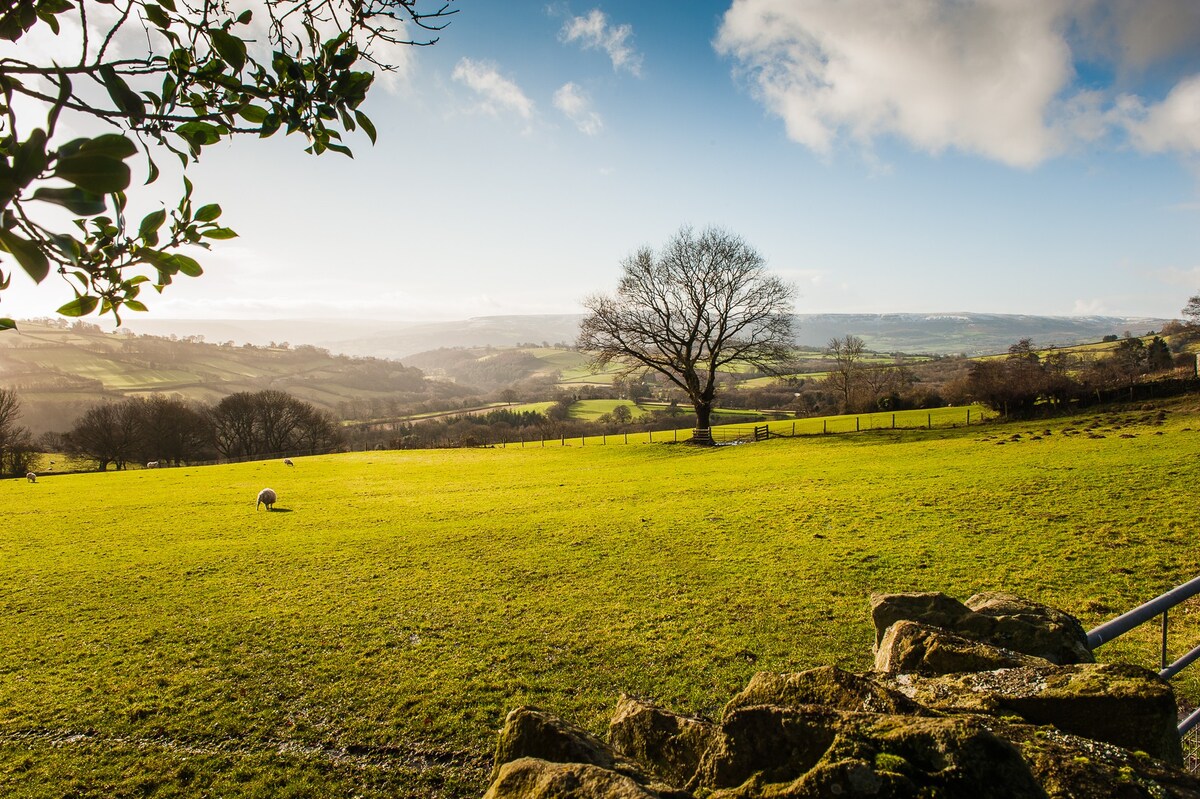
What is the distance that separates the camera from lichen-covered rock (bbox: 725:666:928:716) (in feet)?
8.09

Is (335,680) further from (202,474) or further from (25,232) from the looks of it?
(202,474)

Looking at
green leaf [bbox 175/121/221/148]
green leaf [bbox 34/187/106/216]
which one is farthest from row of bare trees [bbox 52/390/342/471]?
green leaf [bbox 34/187/106/216]

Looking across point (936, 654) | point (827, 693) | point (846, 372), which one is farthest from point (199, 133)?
point (846, 372)

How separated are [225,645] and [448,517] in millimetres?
10042

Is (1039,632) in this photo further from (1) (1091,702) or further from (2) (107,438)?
(2) (107,438)

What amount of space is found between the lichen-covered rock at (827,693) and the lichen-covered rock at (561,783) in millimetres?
745

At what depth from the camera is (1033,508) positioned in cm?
1388

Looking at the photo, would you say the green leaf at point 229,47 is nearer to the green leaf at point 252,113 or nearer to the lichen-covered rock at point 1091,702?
the green leaf at point 252,113

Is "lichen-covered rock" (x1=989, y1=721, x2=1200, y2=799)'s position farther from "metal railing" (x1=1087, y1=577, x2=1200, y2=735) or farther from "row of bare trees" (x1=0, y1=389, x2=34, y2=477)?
"row of bare trees" (x1=0, y1=389, x2=34, y2=477)

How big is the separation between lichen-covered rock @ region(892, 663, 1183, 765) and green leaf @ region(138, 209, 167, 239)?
390 cm

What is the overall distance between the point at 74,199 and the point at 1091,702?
168 inches

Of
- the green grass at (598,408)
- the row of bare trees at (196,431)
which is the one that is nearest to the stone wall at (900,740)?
the row of bare trees at (196,431)

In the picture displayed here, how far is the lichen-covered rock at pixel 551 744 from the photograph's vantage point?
8.44ft

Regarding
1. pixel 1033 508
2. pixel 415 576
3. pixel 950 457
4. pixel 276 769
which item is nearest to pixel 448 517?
pixel 415 576
